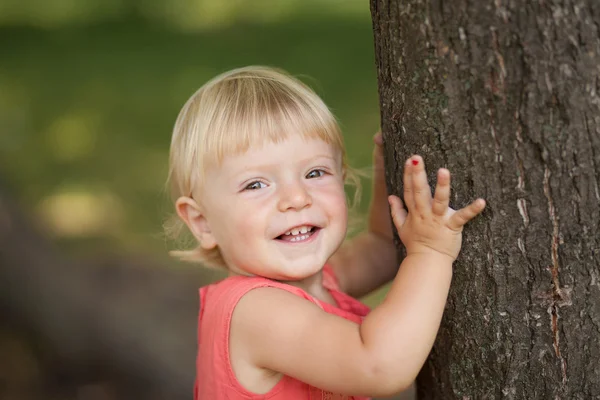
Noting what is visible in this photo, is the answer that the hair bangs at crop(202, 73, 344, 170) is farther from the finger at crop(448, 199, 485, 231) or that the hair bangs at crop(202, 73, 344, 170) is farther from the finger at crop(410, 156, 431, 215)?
the finger at crop(448, 199, 485, 231)

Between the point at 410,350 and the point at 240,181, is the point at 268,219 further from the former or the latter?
the point at 410,350

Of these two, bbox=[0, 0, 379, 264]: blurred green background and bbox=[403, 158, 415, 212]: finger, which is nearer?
bbox=[403, 158, 415, 212]: finger

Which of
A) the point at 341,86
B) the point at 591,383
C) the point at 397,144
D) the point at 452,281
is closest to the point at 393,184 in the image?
the point at 397,144

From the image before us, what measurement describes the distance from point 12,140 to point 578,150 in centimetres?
633

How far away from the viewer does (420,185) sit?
1.73 meters

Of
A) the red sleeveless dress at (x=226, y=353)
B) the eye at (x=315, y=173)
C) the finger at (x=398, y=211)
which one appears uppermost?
the eye at (x=315, y=173)

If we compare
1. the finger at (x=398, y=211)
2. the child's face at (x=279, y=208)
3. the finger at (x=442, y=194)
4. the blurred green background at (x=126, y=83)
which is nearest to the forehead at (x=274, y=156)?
the child's face at (x=279, y=208)

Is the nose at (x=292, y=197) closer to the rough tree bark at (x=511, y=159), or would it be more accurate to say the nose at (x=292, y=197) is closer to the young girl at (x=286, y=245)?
the young girl at (x=286, y=245)

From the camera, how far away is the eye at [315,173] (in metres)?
2.03

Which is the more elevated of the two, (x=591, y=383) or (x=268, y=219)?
(x=268, y=219)

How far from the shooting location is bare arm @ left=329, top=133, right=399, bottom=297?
2.42 metres

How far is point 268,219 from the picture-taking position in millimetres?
1956

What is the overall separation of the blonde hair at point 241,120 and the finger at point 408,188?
1.18 feet

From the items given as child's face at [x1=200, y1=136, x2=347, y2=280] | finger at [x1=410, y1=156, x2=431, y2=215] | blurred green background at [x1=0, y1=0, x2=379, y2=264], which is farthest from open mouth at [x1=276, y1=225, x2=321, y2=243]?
blurred green background at [x1=0, y1=0, x2=379, y2=264]
